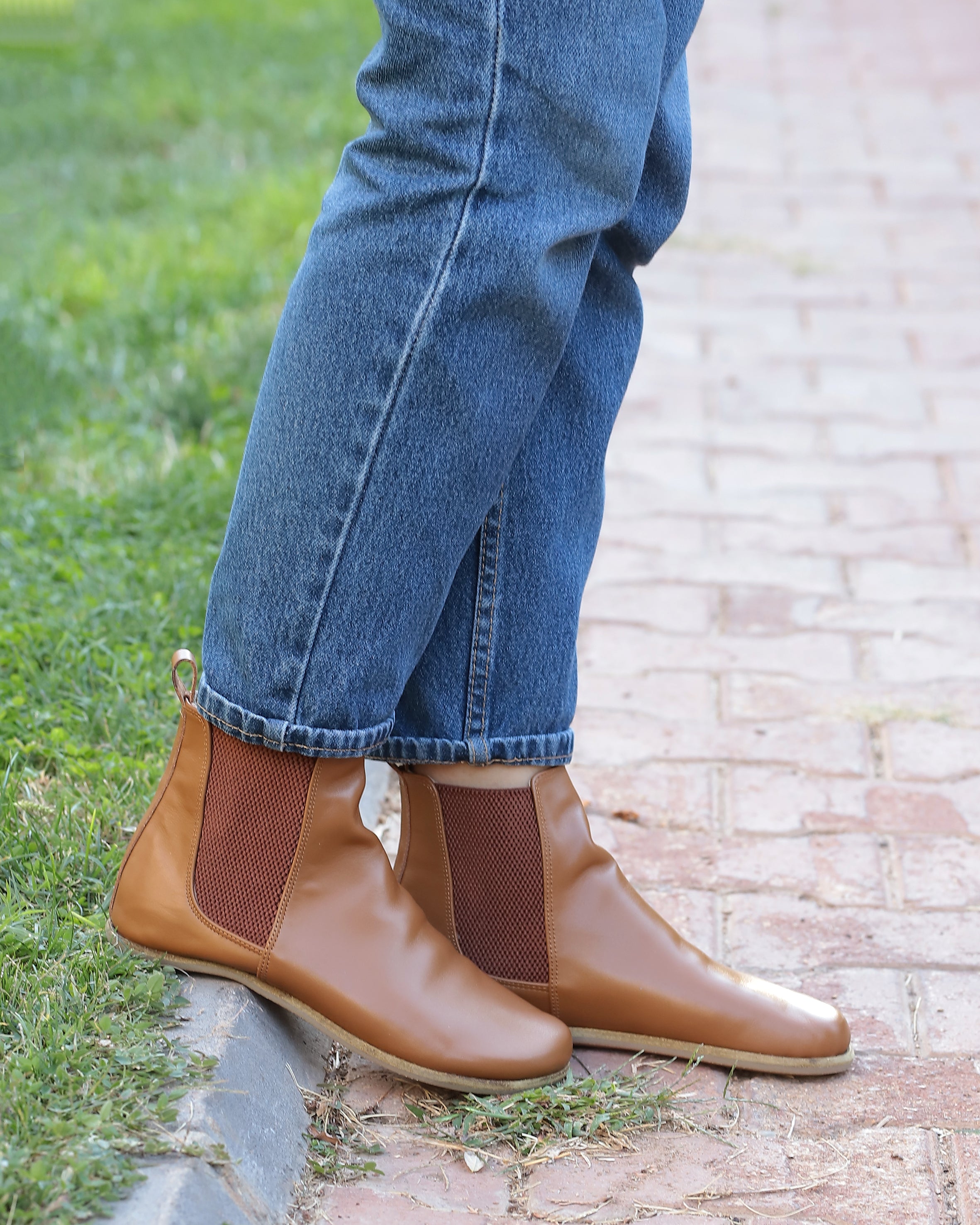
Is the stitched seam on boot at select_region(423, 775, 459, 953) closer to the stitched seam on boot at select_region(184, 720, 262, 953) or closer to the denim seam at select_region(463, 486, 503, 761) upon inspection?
the denim seam at select_region(463, 486, 503, 761)

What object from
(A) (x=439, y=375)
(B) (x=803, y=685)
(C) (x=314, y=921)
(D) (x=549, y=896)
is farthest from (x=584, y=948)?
(B) (x=803, y=685)

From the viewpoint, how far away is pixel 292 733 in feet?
4.10

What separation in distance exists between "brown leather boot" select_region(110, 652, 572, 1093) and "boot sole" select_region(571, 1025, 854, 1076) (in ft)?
0.33

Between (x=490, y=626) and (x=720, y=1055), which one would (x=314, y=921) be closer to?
(x=490, y=626)

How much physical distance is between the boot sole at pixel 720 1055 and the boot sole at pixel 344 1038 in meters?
0.08

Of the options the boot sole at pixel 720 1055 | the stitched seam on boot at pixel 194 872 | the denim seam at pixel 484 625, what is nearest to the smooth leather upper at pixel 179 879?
the stitched seam on boot at pixel 194 872

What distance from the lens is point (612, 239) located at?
4.45 ft

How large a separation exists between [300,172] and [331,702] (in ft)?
10.8

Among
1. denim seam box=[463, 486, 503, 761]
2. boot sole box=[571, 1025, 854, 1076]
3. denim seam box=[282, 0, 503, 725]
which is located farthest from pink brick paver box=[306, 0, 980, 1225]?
denim seam box=[282, 0, 503, 725]

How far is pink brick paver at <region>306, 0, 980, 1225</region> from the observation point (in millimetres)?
1330

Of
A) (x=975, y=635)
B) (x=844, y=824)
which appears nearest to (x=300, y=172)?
(x=975, y=635)

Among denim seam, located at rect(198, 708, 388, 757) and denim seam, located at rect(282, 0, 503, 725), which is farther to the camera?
denim seam, located at rect(198, 708, 388, 757)

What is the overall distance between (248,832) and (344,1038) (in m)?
0.21

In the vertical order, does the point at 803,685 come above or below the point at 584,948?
below
